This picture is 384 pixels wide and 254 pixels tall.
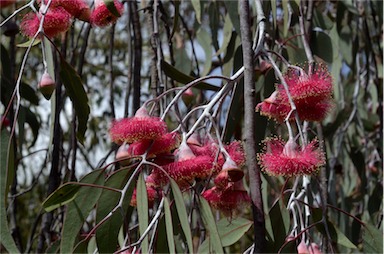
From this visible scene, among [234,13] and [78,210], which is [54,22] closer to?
[78,210]

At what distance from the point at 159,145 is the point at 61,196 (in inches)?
5.9

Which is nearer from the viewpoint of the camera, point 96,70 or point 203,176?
point 203,176

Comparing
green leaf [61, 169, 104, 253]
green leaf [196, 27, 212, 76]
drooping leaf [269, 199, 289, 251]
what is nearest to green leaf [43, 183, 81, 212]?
green leaf [61, 169, 104, 253]

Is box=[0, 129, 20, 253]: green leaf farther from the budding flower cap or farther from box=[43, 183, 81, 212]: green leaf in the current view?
the budding flower cap

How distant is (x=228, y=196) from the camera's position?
0.97m

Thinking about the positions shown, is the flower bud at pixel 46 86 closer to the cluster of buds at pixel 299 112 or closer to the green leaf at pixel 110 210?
the green leaf at pixel 110 210

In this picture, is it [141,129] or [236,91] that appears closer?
[141,129]

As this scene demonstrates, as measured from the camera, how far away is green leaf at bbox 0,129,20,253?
94 centimetres

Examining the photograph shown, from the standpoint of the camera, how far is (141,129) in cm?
92

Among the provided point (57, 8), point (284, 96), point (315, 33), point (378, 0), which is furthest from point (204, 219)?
point (378, 0)

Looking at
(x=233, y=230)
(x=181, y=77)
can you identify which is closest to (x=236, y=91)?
(x=181, y=77)

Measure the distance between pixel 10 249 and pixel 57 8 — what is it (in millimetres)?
331

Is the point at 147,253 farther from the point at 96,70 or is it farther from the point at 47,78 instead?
the point at 96,70

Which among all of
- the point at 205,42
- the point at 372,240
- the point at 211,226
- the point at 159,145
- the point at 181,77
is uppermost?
A: the point at 205,42
